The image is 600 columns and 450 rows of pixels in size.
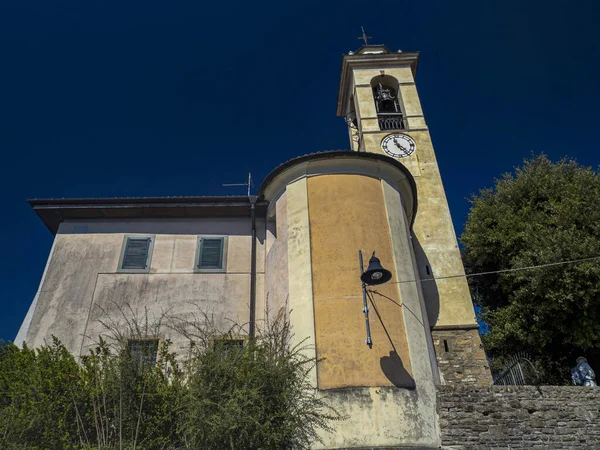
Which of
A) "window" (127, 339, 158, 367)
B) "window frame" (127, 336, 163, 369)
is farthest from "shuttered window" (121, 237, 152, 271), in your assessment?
"window" (127, 339, 158, 367)

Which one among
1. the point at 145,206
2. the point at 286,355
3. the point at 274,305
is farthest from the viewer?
the point at 145,206

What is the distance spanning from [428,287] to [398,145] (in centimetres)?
611

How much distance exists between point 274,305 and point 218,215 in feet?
13.2

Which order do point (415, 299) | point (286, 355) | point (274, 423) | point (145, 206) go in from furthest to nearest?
point (145, 206) < point (415, 299) < point (286, 355) < point (274, 423)

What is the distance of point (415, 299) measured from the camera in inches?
428

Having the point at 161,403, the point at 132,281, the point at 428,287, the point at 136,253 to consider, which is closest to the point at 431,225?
the point at 428,287

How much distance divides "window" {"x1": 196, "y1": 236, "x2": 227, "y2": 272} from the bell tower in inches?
242

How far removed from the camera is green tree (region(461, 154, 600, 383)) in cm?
1367

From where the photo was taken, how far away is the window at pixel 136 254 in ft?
43.8

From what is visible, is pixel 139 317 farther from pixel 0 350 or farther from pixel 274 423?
pixel 274 423

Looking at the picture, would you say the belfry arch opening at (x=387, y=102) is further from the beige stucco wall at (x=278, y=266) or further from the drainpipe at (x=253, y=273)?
the beige stucco wall at (x=278, y=266)

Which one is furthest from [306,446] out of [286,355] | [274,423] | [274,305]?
[274,305]

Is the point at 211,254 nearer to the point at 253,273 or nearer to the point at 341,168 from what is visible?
the point at 253,273

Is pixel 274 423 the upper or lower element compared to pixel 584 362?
lower
